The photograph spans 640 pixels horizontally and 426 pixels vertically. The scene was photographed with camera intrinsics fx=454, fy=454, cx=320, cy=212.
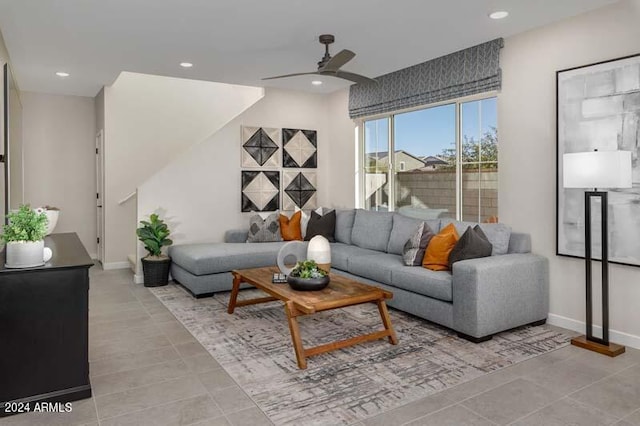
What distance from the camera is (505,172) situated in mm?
4281

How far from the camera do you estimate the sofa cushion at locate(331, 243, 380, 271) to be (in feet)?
16.2

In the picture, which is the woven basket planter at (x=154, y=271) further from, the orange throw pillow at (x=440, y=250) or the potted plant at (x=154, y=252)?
the orange throw pillow at (x=440, y=250)

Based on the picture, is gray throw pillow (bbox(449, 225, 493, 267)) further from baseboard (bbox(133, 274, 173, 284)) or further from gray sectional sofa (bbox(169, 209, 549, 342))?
baseboard (bbox(133, 274, 173, 284))

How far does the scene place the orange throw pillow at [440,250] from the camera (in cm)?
389

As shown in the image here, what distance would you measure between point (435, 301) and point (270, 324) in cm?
141

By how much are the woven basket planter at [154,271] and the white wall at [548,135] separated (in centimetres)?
380

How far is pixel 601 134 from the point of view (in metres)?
3.48

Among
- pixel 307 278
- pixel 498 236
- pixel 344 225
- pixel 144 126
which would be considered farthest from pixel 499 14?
pixel 144 126

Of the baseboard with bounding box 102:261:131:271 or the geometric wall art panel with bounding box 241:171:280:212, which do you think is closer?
the geometric wall art panel with bounding box 241:171:280:212

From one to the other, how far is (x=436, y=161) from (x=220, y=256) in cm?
265

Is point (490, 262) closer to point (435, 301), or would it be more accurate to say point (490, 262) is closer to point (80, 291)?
point (435, 301)

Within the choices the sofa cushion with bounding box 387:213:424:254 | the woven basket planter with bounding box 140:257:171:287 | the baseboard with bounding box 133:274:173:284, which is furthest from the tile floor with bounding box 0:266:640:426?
the baseboard with bounding box 133:274:173:284

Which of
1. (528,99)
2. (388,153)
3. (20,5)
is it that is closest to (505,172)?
(528,99)

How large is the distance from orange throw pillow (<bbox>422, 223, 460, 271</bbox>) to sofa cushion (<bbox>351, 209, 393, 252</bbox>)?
1.16 metres
